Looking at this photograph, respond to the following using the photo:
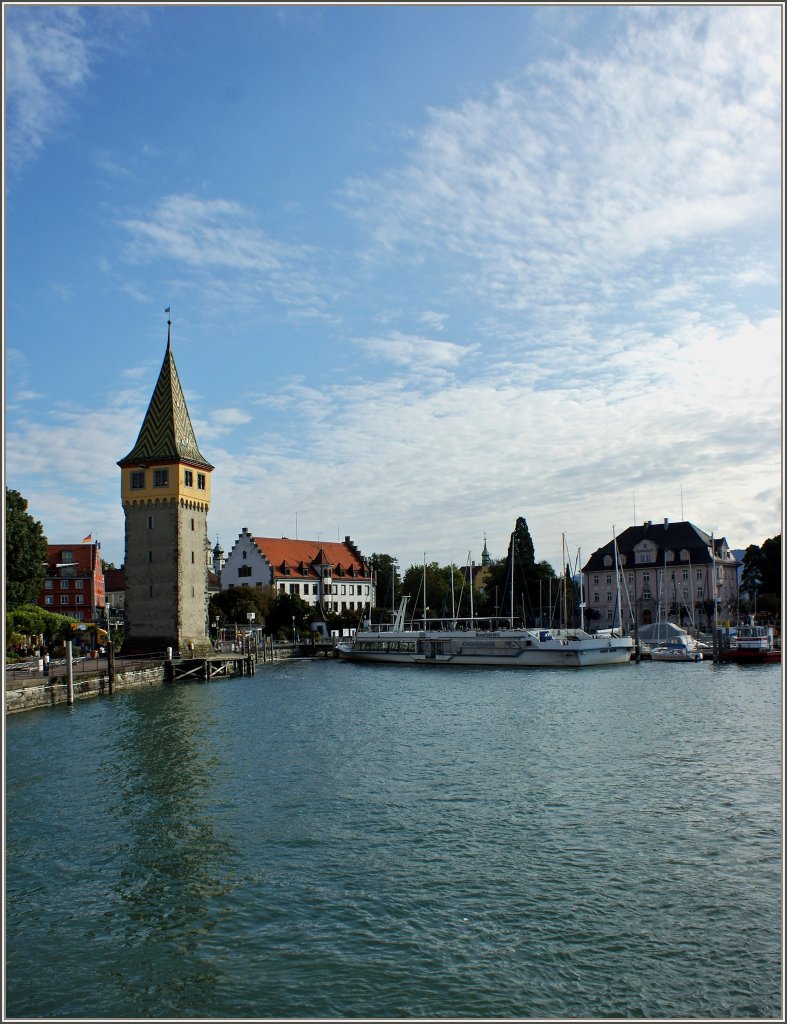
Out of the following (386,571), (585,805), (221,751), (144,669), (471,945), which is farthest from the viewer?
(386,571)

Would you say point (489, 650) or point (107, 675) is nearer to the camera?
point (107, 675)

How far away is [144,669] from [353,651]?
99.9ft

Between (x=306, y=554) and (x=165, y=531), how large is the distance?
175ft

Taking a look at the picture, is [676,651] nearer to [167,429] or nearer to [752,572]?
[752,572]

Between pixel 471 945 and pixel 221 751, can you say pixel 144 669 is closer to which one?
pixel 221 751

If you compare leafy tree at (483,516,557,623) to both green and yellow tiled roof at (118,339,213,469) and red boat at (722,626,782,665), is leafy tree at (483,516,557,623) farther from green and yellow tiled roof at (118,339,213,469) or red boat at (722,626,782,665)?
green and yellow tiled roof at (118,339,213,469)

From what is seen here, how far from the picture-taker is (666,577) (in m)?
110

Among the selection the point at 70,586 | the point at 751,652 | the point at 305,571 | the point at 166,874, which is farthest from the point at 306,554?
the point at 166,874

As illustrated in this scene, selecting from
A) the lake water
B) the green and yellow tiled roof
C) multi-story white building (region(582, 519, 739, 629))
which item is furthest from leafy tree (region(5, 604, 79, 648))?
multi-story white building (region(582, 519, 739, 629))

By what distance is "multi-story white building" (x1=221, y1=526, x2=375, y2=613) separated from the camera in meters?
113

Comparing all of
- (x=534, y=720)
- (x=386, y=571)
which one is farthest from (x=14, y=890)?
(x=386, y=571)

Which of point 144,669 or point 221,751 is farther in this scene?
point 144,669

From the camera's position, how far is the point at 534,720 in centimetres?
3738

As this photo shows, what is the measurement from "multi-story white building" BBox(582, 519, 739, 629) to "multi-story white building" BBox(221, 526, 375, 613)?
31.7m
